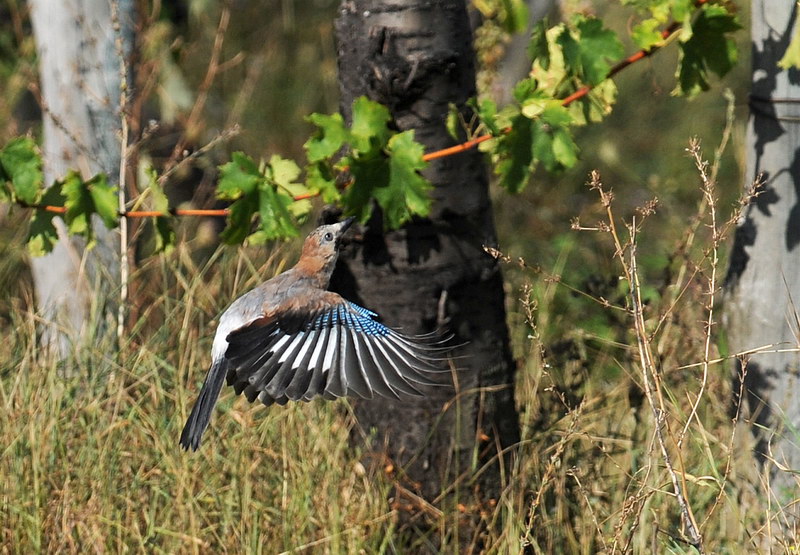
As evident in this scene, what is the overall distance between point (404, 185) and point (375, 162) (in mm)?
121

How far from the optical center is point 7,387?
4039 mm

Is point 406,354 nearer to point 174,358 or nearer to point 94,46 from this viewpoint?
point 174,358

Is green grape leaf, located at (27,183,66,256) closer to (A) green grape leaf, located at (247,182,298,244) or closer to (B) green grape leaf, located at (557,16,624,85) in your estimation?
(A) green grape leaf, located at (247,182,298,244)

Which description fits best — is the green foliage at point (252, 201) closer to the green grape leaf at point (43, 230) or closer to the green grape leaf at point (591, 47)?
the green grape leaf at point (43, 230)

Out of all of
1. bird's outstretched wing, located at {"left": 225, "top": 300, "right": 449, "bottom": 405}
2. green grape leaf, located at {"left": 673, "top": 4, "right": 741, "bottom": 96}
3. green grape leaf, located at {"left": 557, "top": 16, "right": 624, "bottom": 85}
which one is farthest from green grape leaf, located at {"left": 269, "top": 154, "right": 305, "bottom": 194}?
green grape leaf, located at {"left": 673, "top": 4, "right": 741, "bottom": 96}

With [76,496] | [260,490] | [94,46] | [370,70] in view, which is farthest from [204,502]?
[94,46]

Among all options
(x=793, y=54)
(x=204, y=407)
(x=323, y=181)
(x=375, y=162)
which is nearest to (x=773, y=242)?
(x=793, y=54)

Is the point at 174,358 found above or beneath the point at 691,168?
above

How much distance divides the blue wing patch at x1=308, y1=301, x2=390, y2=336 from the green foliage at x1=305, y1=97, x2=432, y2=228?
322mm

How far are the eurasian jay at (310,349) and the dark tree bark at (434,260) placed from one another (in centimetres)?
13

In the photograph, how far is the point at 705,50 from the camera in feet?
11.6

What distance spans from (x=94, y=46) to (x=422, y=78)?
2.23m

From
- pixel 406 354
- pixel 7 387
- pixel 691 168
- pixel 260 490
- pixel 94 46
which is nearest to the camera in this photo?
pixel 406 354

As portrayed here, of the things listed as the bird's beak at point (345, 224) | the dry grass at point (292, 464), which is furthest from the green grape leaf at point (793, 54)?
the bird's beak at point (345, 224)
